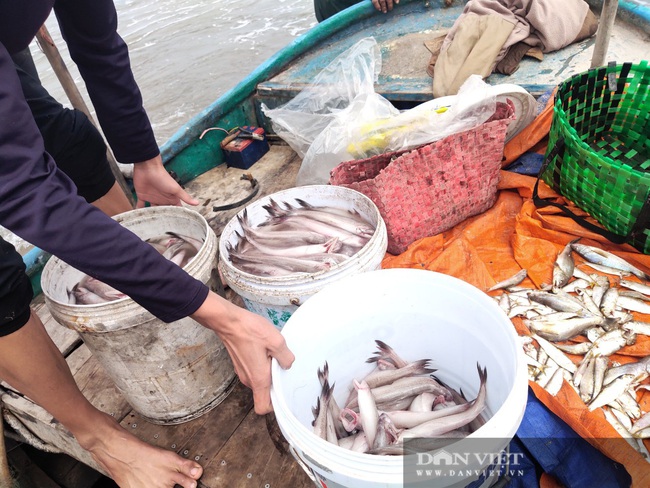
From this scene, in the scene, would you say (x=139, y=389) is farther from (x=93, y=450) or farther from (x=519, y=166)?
(x=519, y=166)

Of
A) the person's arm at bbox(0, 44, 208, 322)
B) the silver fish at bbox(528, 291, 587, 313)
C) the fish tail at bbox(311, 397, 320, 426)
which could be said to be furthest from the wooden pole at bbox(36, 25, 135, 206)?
the silver fish at bbox(528, 291, 587, 313)

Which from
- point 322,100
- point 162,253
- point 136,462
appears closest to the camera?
point 136,462

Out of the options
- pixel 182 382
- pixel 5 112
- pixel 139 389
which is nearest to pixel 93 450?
pixel 139 389

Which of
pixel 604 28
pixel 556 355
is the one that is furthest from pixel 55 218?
pixel 604 28

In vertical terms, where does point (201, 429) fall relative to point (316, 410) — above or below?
below

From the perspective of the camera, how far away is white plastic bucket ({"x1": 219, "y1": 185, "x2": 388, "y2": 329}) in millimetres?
2029

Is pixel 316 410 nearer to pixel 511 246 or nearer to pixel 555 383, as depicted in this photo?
pixel 555 383

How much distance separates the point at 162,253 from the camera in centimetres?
246

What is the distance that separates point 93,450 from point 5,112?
5.47 ft

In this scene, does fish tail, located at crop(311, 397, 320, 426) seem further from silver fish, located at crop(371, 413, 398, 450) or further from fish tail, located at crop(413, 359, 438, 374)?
fish tail, located at crop(413, 359, 438, 374)

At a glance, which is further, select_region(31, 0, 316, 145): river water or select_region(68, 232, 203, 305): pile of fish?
select_region(31, 0, 316, 145): river water

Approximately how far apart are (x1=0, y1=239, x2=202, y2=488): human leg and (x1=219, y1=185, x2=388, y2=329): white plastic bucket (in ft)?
2.69

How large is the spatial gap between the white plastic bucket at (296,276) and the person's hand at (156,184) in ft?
1.39

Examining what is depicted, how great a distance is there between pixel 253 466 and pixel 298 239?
1.15 m
